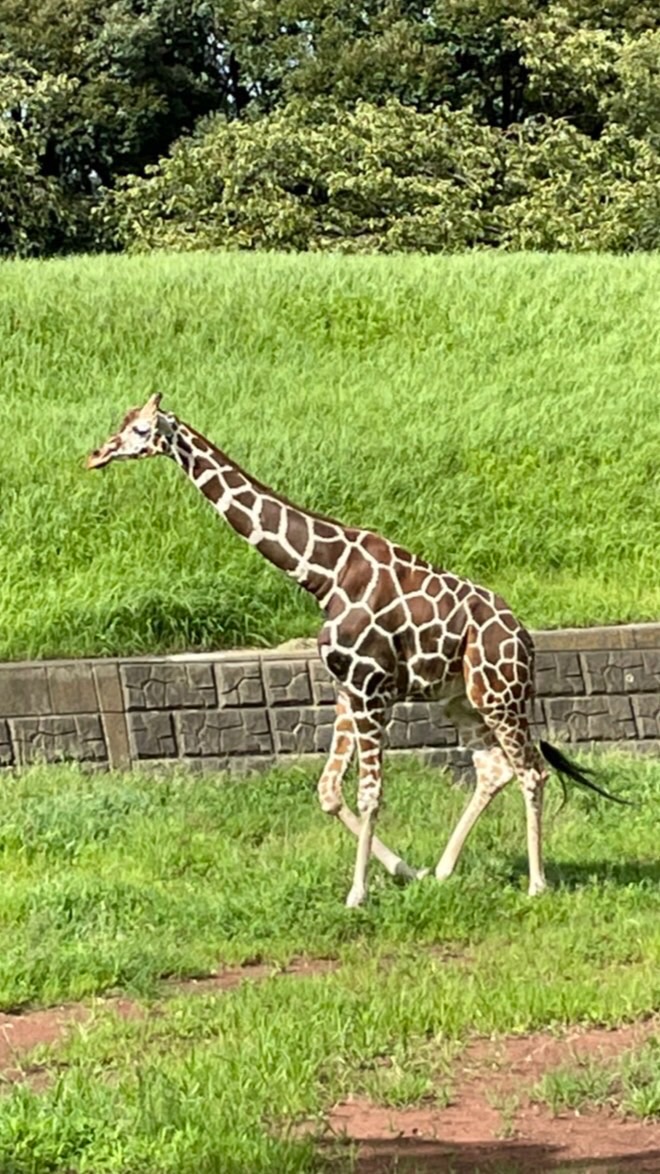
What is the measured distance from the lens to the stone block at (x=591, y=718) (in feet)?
36.7

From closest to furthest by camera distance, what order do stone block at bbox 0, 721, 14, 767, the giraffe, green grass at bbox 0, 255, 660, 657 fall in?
the giraffe < stone block at bbox 0, 721, 14, 767 < green grass at bbox 0, 255, 660, 657

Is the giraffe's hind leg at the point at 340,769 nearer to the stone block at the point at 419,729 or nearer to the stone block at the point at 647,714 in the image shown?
the stone block at the point at 419,729

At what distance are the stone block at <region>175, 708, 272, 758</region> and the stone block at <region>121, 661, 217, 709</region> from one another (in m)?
0.07

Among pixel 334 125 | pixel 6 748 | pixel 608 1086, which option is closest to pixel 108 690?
pixel 6 748

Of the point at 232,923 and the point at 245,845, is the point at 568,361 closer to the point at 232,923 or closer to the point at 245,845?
the point at 245,845

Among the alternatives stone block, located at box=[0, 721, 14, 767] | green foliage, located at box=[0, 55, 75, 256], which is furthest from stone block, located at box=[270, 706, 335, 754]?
green foliage, located at box=[0, 55, 75, 256]

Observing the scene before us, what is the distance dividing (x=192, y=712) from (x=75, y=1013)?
452 centimetres

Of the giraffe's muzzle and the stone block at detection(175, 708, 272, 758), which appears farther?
the stone block at detection(175, 708, 272, 758)

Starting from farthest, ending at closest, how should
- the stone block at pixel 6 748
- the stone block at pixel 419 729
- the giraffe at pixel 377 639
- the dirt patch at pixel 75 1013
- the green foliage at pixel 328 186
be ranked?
1. the green foliage at pixel 328 186
2. the stone block at pixel 419 729
3. the stone block at pixel 6 748
4. the giraffe at pixel 377 639
5. the dirt patch at pixel 75 1013

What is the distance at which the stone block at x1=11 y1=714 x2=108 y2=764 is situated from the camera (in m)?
10.6

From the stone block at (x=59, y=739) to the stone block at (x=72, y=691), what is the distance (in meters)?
0.05

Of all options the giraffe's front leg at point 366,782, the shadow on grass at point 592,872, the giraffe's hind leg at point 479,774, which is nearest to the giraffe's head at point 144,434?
the giraffe's front leg at point 366,782

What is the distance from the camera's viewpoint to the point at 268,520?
25.5ft

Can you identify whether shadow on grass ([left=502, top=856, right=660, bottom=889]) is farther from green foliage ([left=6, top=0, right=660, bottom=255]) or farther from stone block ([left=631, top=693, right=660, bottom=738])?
green foliage ([left=6, top=0, right=660, bottom=255])
